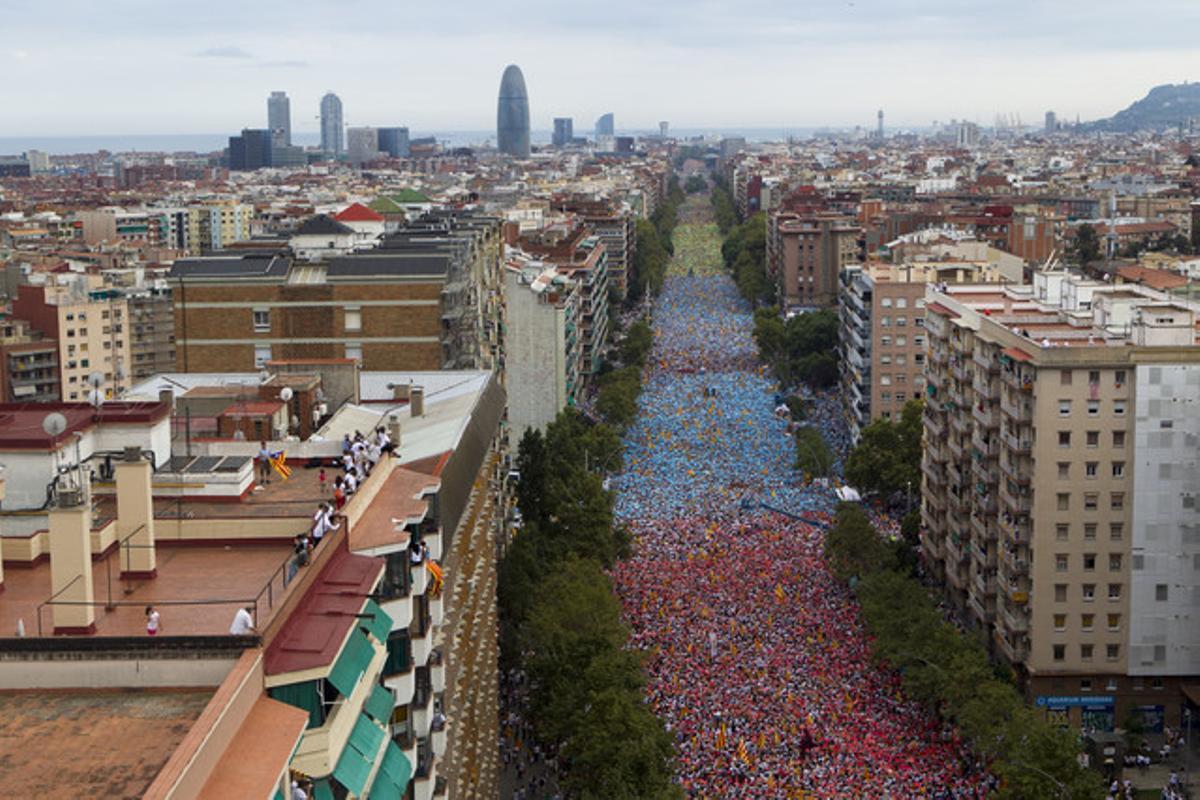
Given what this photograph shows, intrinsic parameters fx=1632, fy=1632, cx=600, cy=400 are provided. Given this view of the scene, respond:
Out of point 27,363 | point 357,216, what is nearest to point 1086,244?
point 357,216

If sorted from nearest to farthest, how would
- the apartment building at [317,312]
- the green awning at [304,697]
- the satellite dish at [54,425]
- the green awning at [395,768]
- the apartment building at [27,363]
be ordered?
the green awning at [304,697]
the green awning at [395,768]
the satellite dish at [54,425]
the apartment building at [317,312]
the apartment building at [27,363]

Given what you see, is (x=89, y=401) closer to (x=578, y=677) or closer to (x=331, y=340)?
(x=578, y=677)

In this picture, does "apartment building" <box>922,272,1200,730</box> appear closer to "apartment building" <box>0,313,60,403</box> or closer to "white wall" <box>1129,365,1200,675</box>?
"white wall" <box>1129,365,1200,675</box>

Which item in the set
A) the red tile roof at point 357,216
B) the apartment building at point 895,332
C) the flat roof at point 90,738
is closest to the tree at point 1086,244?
the apartment building at point 895,332

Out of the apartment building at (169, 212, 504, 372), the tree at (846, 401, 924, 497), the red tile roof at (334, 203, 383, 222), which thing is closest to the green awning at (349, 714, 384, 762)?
the apartment building at (169, 212, 504, 372)

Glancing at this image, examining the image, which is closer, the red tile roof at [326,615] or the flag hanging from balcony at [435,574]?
the red tile roof at [326,615]

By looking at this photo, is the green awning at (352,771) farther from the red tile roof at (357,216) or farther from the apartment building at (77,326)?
the apartment building at (77,326)

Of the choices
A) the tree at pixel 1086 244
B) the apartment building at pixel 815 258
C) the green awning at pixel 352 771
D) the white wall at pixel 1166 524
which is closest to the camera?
the green awning at pixel 352 771
